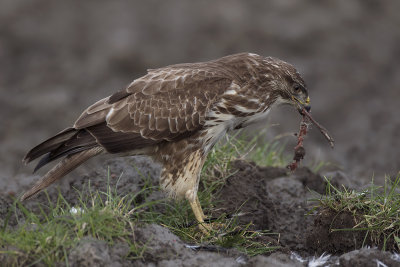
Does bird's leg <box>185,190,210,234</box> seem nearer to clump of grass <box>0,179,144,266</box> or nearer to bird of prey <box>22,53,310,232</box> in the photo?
bird of prey <box>22,53,310,232</box>

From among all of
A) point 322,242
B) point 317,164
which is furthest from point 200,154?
point 317,164

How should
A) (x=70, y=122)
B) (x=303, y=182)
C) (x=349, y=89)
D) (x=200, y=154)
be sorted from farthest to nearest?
(x=349, y=89)
(x=70, y=122)
(x=303, y=182)
(x=200, y=154)

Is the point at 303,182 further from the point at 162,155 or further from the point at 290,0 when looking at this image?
the point at 290,0

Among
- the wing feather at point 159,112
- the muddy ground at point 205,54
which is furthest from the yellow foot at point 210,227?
the muddy ground at point 205,54

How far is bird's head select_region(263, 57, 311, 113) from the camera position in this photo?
7180 mm

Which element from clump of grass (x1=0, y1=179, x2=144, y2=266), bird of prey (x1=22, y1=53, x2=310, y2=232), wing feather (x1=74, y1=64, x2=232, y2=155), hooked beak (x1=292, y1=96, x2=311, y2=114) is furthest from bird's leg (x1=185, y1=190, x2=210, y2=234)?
→ hooked beak (x1=292, y1=96, x2=311, y2=114)

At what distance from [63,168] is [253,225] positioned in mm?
1730

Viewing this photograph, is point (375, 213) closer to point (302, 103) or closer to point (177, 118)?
point (302, 103)

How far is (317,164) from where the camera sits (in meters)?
9.61

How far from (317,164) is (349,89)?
343cm

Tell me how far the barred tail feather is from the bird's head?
5.29ft

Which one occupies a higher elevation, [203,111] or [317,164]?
[203,111]

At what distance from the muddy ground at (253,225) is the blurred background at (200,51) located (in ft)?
10.6

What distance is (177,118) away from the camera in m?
7.01
